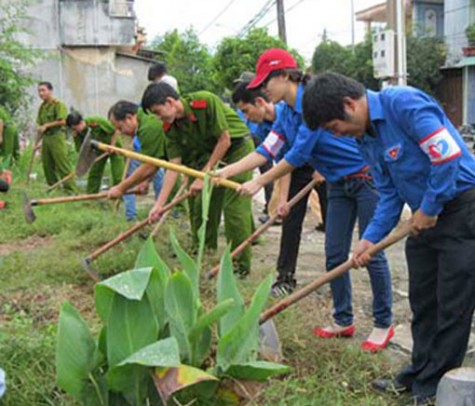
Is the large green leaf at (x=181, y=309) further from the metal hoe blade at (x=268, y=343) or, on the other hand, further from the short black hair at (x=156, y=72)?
the short black hair at (x=156, y=72)

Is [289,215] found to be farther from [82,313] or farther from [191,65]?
[191,65]

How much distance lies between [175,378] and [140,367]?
0.14 m

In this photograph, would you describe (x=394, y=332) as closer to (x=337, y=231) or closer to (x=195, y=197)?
(x=337, y=231)

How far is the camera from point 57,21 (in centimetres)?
1925

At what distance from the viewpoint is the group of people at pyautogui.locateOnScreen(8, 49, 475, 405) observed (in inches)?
108

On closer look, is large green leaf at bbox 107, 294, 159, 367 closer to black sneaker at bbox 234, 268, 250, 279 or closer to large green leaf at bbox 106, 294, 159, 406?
large green leaf at bbox 106, 294, 159, 406

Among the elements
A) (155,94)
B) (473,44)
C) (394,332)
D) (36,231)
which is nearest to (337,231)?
(394,332)

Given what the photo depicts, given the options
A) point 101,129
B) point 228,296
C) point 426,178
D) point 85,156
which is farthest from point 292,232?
point 101,129

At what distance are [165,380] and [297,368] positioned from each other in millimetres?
1340

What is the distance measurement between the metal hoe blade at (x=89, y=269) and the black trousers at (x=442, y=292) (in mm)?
2569

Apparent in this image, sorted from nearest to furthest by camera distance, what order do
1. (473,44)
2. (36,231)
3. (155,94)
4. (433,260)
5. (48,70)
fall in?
(433,260) < (155,94) < (36,231) < (48,70) < (473,44)

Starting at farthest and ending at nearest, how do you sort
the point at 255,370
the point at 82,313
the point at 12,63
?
the point at 12,63, the point at 82,313, the point at 255,370

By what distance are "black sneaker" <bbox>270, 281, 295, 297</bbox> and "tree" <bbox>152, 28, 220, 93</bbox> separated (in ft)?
63.9

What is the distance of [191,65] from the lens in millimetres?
25344
